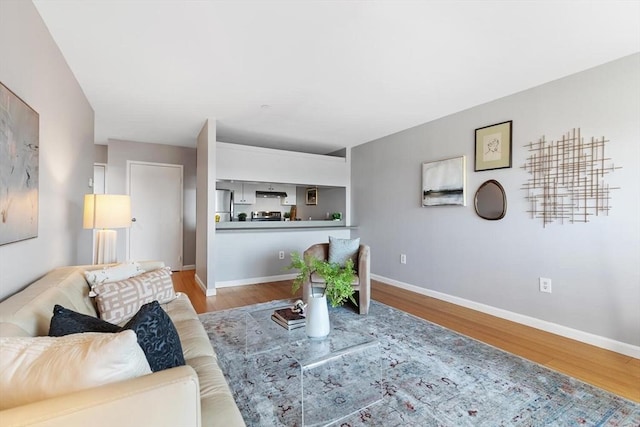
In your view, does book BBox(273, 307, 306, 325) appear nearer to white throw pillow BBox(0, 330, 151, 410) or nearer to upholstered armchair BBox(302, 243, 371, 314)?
upholstered armchair BBox(302, 243, 371, 314)

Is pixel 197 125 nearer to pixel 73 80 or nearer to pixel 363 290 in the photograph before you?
pixel 73 80

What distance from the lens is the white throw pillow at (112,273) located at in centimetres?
191

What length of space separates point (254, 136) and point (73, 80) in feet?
7.78

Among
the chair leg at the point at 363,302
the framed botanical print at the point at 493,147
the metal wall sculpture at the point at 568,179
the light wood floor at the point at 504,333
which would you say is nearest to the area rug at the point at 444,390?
the light wood floor at the point at 504,333

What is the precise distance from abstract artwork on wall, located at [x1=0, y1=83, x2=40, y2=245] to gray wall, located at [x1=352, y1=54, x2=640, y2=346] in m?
3.79

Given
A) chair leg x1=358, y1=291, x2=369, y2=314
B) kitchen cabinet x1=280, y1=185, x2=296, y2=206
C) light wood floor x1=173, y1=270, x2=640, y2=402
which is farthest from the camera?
kitchen cabinet x1=280, y1=185, x2=296, y2=206

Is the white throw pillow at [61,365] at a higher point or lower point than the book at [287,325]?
higher

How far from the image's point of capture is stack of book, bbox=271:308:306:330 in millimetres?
2100

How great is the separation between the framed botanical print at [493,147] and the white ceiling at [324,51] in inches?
13.3

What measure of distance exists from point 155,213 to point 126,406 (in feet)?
17.3

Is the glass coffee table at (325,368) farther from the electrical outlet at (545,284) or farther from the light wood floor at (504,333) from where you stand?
the electrical outlet at (545,284)

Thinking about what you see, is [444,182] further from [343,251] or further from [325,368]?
[325,368]

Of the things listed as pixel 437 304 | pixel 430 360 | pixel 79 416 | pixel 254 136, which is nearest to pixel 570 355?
pixel 430 360

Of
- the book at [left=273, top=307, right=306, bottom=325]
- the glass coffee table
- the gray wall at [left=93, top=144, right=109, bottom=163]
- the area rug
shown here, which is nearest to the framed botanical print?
the area rug
